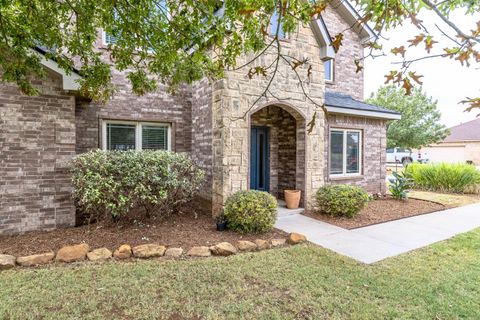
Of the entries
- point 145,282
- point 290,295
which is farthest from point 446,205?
point 145,282

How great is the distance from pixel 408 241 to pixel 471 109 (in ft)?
16.5

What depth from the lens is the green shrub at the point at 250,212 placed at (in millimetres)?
6066

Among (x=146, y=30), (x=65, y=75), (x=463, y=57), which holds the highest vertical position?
(x=146, y=30)

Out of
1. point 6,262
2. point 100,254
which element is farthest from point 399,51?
point 6,262

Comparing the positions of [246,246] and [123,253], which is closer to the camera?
[123,253]

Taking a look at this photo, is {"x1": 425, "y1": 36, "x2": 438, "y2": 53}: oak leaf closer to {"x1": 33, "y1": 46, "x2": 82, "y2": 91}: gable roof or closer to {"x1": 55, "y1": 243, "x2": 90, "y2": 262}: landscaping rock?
{"x1": 55, "y1": 243, "x2": 90, "y2": 262}: landscaping rock

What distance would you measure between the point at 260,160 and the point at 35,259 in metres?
6.68

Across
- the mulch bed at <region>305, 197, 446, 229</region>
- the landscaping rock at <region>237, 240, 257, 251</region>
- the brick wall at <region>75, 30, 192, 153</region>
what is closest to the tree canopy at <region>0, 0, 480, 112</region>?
the brick wall at <region>75, 30, 192, 153</region>

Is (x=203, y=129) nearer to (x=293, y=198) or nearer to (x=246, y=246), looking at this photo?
(x=293, y=198)

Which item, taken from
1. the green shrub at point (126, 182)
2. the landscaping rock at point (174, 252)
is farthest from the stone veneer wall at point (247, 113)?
the landscaping rock at point (174, 252)

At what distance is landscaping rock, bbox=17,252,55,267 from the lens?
447 cm

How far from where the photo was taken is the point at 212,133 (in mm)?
7441

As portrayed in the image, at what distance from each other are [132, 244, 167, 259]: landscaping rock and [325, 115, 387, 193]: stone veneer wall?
677cm

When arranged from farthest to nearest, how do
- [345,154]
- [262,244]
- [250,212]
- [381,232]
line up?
[345,154] → [381,232] → [250,212] → [262,244]
